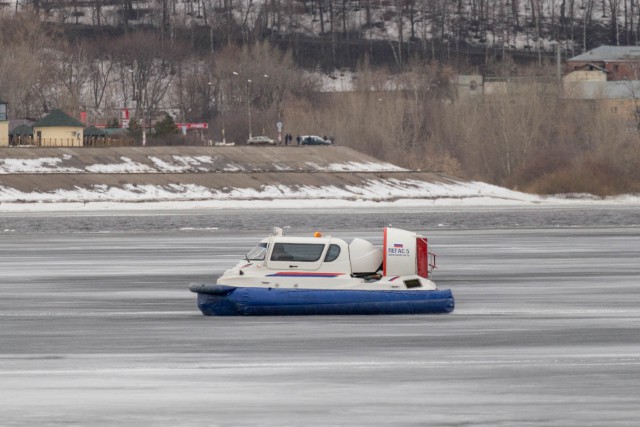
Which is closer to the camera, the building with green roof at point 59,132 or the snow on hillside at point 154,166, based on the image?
the snow on hillside at point 154,166

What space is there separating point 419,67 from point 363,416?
155 meters

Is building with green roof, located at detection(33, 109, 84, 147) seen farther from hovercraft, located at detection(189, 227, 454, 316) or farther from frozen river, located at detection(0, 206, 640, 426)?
hovercraft, located at detection(189, 227, 454, 316)

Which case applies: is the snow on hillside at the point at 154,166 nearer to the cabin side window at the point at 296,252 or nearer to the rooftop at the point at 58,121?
the rooftop at the point at 58,121

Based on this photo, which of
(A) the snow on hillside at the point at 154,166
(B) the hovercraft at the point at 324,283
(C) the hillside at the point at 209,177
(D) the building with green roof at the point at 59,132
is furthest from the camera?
(D) the building with green roof at the point at 59,132

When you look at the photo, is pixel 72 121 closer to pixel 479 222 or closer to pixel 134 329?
pixel 479 222

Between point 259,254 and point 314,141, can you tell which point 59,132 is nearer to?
point 314,141

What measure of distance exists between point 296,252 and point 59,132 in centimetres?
9197

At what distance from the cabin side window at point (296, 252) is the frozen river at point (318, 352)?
1213mm

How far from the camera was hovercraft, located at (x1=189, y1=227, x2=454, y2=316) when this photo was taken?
2698cm

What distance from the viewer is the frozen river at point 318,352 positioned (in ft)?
58.9

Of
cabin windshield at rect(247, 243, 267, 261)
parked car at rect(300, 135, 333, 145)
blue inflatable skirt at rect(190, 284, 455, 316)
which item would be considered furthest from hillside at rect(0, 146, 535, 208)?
blue inflatable skirt at rect(190, 284, 455, 316)

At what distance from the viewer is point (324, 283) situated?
27125 mm

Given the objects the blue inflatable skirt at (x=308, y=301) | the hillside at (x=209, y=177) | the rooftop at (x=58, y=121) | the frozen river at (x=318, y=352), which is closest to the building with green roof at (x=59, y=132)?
the rooftop at (x=58, y=121)

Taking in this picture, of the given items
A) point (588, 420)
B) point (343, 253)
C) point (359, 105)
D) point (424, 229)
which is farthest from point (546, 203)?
point (588, 420)
